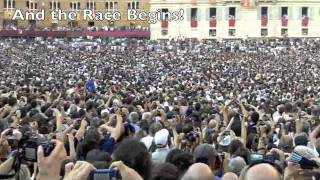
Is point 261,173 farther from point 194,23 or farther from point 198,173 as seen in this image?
point 194,23

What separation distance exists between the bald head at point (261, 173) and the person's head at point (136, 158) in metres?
1.52

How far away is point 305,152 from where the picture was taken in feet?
32.4

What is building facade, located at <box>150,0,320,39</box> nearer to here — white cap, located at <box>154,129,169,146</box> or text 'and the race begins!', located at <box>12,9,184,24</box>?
text 'and the race begins!', located at <box>12,9,184,24</box>

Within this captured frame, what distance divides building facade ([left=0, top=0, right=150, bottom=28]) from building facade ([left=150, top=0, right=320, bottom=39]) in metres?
9.38

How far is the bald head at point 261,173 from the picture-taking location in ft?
25.7

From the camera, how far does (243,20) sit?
105 meters

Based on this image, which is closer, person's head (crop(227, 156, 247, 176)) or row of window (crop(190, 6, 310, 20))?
person's head (crop(227, 156, 247, 176))

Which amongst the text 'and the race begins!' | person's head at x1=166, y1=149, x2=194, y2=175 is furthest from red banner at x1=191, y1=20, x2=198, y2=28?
person's head at x1=166, y1=149, x2=194, y2=175

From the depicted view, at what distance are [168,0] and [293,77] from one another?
2131 inches

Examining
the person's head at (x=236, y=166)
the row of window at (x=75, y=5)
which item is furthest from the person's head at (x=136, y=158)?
the row of window at (x=75, y=5)

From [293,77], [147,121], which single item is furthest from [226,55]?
[147,121]

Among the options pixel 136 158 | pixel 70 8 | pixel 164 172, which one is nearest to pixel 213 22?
pixel 70 8

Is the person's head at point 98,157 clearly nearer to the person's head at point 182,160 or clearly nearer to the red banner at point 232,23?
the person's head at point 182,160

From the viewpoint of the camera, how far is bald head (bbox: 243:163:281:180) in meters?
7.82
